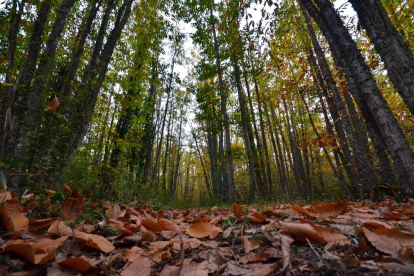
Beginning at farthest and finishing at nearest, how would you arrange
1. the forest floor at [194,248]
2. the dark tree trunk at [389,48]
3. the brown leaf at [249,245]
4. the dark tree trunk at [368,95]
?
the dark tree trunk at [389,48], the dark tree trunk at [368,95], the brown leaf at [249,245], the forest floor at [194,248]

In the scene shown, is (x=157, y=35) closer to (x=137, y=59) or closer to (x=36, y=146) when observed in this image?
(x=137, y=59)

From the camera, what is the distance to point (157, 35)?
6164mm

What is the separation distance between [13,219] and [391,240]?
5.56 feet

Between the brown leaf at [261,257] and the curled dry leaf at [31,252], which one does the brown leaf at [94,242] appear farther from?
the brown leaf at [261,257]

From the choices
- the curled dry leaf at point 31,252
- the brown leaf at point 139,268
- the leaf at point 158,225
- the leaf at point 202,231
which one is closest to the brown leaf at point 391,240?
the leaf at point 202,231

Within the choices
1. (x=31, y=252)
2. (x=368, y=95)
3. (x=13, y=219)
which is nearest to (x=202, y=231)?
(x=31, y=252)

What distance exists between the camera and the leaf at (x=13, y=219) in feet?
3.07

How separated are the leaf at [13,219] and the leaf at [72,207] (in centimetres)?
32

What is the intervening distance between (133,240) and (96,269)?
384 mm

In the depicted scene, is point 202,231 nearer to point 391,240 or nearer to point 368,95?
point 391,240

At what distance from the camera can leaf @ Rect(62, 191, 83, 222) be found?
1320mm

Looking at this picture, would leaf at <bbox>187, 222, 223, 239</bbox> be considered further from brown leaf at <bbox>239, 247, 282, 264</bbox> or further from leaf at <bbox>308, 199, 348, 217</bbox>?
leaf at <bbox>308, 199, 348, 217</bbox>

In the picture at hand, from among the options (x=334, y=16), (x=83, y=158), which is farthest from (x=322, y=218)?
(x=83, y=158)

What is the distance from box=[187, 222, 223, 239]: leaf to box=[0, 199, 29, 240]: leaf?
2.83 feet
